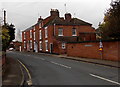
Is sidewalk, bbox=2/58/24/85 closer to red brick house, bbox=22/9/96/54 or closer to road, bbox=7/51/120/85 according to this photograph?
road, bbox=7/51/120/85

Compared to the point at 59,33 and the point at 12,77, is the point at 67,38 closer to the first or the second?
the point at 59,33

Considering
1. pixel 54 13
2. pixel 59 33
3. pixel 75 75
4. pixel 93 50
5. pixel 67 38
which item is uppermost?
pixel 54 13

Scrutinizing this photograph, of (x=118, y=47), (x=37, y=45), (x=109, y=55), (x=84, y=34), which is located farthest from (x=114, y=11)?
(x=37, y=45)

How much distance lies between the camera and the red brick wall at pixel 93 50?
62.8 ft

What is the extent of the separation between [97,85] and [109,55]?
485 inches

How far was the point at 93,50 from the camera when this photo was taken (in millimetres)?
23156

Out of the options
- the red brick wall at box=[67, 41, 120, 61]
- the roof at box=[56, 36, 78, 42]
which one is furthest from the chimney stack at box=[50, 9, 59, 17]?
the red brick wall at box=[67, 41, 120, 61]

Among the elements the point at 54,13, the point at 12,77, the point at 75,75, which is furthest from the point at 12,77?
the point at 54,13

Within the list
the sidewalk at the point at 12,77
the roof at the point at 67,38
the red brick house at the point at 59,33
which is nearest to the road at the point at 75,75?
the sidewalk at the point at 12,77

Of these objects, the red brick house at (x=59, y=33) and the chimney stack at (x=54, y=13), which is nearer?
the red brick house at (x=59, y=33)

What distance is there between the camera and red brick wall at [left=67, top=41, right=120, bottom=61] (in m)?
19.1

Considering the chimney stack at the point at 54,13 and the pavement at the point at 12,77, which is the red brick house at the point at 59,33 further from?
the pavement at the point at 12,77

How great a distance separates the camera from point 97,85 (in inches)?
326

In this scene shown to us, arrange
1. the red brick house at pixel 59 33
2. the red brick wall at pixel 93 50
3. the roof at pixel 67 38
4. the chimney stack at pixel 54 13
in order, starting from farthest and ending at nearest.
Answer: the chimney stack at pixel 54 13
the roof at pixel 67 38
the red brick house at pixel 59 33
the red brick wall at pixel 93 50
